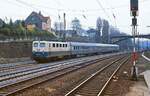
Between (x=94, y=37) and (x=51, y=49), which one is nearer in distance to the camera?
(x=51, y=49)

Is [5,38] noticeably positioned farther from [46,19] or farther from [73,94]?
[46,19]

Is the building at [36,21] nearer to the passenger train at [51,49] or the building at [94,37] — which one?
the building at [94,37]

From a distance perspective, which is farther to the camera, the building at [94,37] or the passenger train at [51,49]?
the building at [94,37]

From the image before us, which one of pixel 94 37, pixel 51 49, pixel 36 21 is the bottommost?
pixel 51 49

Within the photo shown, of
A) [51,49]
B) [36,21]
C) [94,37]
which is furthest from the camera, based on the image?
[36,21]

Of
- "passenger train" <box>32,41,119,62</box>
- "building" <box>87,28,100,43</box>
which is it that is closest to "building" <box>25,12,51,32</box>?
"building" <box>87,28,100,43</box>

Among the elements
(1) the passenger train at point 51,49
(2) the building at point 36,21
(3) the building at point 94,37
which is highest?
(2) the building at point 36,21

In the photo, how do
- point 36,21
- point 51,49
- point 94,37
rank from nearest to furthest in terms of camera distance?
point 51,49 < point 94,37 < point 36,21

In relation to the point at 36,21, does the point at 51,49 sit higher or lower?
lower

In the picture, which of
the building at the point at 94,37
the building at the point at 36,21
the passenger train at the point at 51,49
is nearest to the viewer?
the passenger train at the point at 51,49

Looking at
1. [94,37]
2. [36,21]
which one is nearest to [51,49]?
[94,37]

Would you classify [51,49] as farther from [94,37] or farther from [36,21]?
[36,21]

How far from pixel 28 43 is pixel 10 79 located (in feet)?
129

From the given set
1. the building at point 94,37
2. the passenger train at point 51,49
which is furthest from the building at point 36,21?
the passenger train at point 51,49
